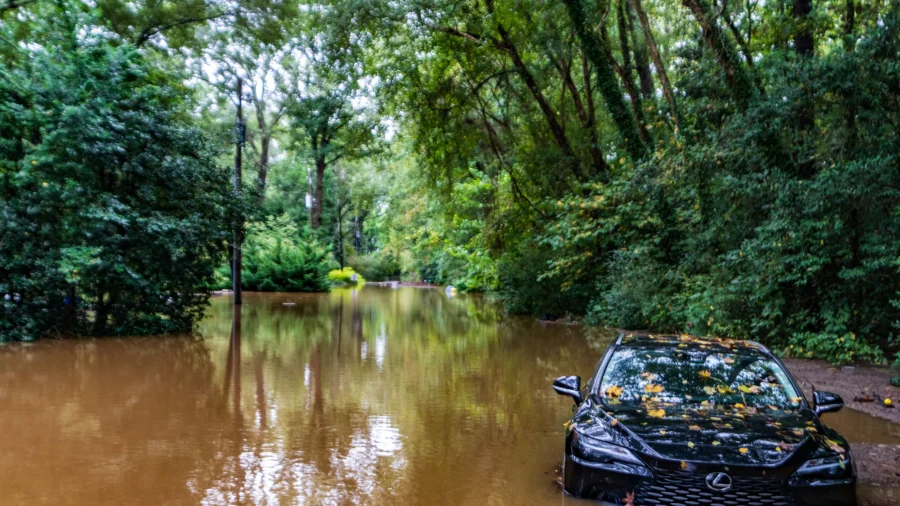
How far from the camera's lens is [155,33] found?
2231 centimetres

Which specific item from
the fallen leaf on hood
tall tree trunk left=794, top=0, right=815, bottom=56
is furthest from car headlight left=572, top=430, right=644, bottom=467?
tall tree trunk left=794, top=0, right=815, bottom=56

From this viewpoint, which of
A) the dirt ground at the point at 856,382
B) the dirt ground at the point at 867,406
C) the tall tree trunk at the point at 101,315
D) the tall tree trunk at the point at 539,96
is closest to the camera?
the dirt ground at the point at 867,406

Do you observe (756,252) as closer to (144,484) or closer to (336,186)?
(144,484)

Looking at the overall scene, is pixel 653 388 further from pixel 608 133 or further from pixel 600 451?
pixel 608 133

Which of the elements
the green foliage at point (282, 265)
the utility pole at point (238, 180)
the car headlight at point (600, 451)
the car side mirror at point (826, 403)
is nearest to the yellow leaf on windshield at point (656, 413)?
the car headlight at point (600, 451)

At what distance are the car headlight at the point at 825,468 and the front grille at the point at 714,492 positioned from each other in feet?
0.74

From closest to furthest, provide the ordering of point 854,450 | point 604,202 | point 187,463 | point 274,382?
1. point 187,463
2. point 854,450
3. point 274,382
4. point 604,202

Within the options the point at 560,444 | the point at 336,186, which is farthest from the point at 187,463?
the point at 336,186

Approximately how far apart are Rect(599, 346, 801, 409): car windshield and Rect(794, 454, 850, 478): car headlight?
2.74 ft

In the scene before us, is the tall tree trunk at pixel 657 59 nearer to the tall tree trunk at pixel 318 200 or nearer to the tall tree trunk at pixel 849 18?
the tall tree trunk at pixel 849 18

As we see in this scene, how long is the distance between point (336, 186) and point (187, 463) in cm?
6052

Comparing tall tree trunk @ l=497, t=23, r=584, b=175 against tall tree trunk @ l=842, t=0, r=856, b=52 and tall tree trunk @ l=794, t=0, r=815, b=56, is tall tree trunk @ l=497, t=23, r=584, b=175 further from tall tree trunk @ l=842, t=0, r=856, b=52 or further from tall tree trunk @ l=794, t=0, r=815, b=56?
tall tree trunk @ l=842, t=0, r=856, b=52

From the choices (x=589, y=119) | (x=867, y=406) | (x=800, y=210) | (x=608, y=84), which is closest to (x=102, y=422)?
(x=867, y=406)

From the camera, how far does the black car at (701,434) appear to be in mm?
4508
